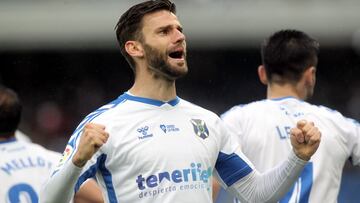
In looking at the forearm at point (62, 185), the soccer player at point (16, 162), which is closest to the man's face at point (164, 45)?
the forearm at point (62, 185)

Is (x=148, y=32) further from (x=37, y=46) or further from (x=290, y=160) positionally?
(x=37, y=46)

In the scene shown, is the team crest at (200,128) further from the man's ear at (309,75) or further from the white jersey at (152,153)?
the man's ear at (309,75)

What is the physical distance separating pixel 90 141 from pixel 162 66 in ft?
2.36

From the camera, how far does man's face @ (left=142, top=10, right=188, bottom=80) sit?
5.73 m

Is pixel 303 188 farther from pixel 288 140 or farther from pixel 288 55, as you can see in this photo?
pixel 288 55

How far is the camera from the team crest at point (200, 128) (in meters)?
5.79

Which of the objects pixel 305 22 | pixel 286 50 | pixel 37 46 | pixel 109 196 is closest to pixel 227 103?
pixel 305 22

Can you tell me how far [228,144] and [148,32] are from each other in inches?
29.2

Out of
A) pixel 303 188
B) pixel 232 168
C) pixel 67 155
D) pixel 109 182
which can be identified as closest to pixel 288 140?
pixel 303 188

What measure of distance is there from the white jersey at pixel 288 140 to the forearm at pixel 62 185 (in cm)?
180

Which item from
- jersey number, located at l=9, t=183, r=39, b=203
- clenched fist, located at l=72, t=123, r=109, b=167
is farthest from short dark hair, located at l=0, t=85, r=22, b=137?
clenched fist, located at l=72, t=123, r=109, b=167

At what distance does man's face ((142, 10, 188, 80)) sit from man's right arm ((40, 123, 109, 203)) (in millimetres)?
629

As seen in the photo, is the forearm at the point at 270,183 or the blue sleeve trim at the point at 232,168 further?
the blue sleeve trim at the point at 232,168

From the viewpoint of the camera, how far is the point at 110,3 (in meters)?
26.3
